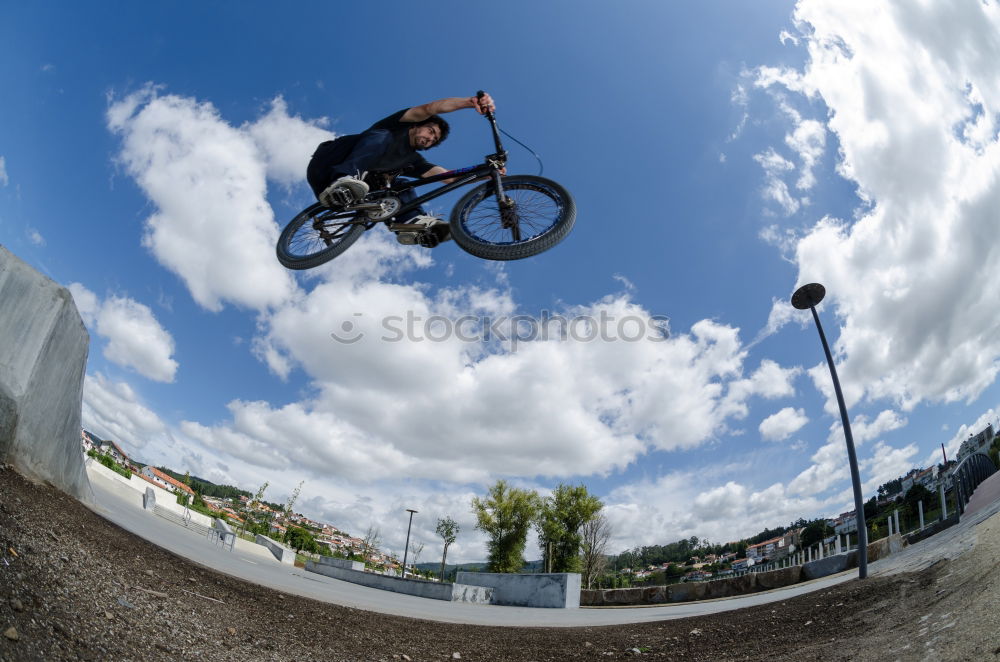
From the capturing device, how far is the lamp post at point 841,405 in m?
7.18

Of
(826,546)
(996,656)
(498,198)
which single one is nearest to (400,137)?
(498,198)

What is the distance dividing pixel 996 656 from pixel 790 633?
2.33 m

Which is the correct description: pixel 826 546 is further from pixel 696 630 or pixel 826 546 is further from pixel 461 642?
pixel 461 642

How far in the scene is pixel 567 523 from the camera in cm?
3206

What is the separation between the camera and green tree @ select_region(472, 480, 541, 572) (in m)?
34.5

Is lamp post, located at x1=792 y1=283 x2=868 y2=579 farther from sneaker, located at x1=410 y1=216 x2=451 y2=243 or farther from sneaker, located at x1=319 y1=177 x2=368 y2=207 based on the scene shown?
sneaker, located at x1=319 y1=177 x2=368 y2=207

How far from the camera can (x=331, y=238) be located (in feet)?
22.4

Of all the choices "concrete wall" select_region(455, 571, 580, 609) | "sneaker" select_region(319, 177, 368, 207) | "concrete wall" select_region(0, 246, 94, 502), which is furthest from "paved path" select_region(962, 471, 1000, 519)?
"concrete wall" select_region(0, 246, 94, 502)

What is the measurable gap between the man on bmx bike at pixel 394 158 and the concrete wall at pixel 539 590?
38.9 ft

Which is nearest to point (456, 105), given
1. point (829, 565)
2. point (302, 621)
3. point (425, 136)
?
point (425, 136)

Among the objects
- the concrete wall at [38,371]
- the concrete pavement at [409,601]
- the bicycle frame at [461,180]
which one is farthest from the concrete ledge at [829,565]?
the concrete wall at [38,371]

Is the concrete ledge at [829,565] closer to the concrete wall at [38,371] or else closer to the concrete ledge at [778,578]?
the concrete ledge at [778,578]

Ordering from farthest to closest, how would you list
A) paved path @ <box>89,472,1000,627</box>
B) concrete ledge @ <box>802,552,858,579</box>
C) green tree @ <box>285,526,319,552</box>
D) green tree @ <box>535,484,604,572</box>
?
green tree @ <box>285,526,319,552</box>
green tree @ <box>535,484,604,572</box>
concrete ledge @ <box>802,552,858,579</box>
paved path @ <box>89,472,1000,627</box>

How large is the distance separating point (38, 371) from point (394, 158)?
418 cm
